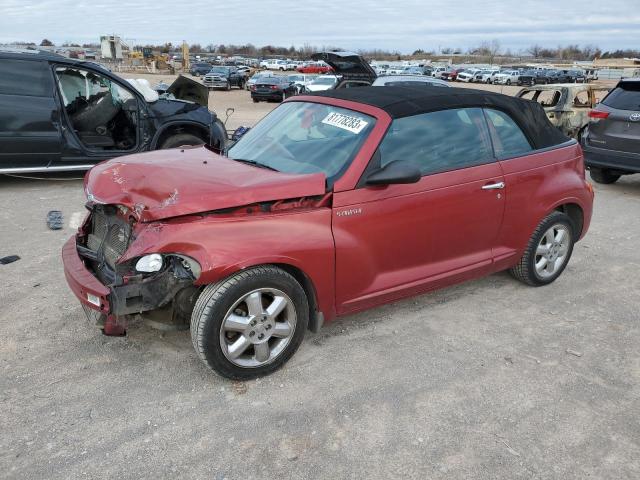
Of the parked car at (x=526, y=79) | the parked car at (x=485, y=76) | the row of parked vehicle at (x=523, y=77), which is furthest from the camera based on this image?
the parked car at (x=485, y=76)

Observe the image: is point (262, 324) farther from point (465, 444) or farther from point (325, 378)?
point (465, 444)

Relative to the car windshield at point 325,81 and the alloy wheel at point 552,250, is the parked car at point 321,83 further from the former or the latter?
the alloy wheel at point 552,250

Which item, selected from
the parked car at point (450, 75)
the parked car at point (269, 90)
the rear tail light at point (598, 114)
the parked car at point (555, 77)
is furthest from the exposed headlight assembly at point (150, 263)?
the parked car at point (450, 75)

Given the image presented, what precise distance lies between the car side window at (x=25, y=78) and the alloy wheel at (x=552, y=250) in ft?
21.6

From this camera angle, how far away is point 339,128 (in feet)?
12.2

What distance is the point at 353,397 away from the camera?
3.11 meters

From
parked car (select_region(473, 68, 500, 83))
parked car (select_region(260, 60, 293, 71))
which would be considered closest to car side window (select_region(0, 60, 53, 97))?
parked car (select_region(473, 68, 500, 83))

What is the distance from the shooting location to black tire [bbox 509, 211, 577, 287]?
14.6 ft

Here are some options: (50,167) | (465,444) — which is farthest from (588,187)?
(50,167)

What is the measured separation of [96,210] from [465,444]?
106 inches

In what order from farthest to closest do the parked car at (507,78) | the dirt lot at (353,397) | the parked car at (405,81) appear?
1. the parked car at (507,78)
2. the parked car at (405,81)
3. the dirt lot at (353,397)

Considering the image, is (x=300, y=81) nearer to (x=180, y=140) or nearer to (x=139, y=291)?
(x=180, y=140)

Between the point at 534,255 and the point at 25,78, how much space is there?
6834mm

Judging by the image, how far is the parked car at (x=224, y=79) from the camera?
122 ft
